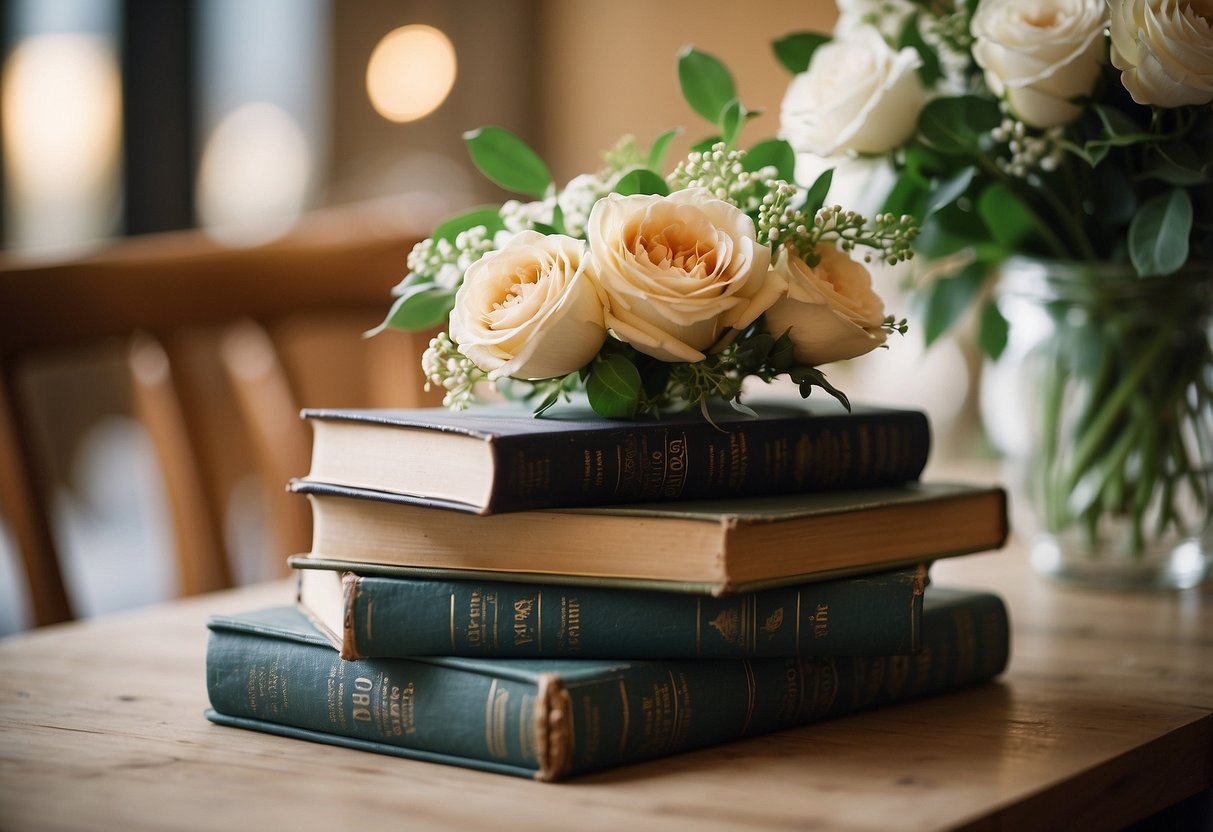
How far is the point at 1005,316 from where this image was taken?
3.65 ft

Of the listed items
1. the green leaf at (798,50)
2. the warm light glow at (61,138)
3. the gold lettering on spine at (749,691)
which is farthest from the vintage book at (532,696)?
the warm light glow at (61,138)

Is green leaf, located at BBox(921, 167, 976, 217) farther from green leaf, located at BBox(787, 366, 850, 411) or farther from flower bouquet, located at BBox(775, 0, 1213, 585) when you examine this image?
green leaf, located at BBox(787, 366, 850, 411)

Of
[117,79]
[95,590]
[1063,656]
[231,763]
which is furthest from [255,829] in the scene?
[117,79]

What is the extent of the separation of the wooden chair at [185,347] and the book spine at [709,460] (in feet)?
2.17

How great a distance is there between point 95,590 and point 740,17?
9.14 ft

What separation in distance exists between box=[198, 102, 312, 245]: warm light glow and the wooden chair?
2.71m

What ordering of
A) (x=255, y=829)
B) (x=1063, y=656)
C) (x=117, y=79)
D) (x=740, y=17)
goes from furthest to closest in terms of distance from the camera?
(x=740, y=17) → (x=117, y=79) → (x=1063, y=656) → (x=255, y=829)

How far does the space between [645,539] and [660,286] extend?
125mm

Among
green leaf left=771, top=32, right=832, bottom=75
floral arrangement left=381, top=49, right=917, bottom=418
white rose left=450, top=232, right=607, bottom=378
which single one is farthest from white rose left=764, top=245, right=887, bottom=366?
green leaf left=771, top=32, right=832, bottom=75

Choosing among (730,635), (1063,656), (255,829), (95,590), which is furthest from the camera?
(95,590)

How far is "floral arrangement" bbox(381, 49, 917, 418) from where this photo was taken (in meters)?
0.67

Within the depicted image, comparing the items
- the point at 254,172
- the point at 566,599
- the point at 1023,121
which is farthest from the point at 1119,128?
the point at 254,172

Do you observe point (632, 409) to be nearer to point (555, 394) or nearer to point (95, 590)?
point (555, 394)

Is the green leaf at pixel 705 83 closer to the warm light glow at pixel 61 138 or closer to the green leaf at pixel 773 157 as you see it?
the green leaf at pixel 773 157
